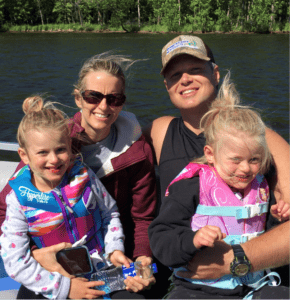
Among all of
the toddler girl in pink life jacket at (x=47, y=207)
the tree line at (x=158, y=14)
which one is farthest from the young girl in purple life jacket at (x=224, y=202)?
the tree line at (x=158, y=14)

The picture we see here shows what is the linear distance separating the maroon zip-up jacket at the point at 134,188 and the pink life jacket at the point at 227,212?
41cm

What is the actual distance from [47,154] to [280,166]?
1.20m

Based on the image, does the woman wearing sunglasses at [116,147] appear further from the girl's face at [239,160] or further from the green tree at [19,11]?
the green tree at [19,11]

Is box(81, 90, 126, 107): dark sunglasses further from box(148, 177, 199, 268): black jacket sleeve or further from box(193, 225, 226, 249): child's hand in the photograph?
box(193, 225, 226, 249): child's hand

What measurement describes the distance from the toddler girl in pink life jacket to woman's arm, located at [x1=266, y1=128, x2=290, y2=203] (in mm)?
866

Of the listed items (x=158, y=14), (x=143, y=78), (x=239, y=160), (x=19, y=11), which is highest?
(x=19, y=11)

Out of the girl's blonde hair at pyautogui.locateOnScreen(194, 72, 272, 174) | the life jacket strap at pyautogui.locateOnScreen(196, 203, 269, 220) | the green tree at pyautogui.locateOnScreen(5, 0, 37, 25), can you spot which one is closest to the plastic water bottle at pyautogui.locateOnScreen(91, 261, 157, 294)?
the life jacket strap at pyautogui.locateOnScreen(196, 203, 269, 220)

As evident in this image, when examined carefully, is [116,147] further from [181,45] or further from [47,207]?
[181,45]

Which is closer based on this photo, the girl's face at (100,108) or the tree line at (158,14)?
the girl's face at (100,108)

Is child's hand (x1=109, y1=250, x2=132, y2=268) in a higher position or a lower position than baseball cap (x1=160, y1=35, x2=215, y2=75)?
lower

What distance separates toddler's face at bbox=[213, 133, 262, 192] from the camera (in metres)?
1.81

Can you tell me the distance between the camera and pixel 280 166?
2.10 meters

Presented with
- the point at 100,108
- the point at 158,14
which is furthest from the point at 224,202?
the point at 158,14

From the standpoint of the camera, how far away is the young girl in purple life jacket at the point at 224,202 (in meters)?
1.82
